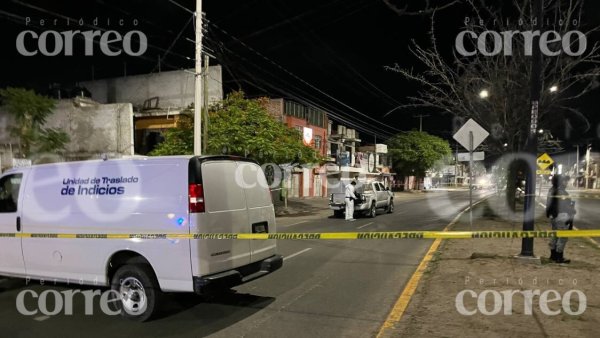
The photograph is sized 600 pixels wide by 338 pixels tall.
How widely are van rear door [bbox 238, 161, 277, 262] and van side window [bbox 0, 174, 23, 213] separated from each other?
11.2ft

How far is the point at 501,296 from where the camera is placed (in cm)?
608

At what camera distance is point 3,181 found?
6.98 meters

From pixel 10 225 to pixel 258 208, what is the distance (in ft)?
12.1

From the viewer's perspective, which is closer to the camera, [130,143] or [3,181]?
[3,181]

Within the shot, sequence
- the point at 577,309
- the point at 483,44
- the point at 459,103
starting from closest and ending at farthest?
the point at 577,309 < the point at 483,44 < the point at 459,103

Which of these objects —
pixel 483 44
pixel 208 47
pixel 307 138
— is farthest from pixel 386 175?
pixel 483 44

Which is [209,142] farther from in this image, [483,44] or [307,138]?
[307,138]

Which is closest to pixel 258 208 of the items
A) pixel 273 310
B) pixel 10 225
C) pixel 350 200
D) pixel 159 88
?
pixel 273 310

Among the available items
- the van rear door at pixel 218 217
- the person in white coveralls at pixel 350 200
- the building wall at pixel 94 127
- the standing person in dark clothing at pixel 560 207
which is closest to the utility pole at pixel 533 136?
the standing person in dark clothing at pixel 560 207

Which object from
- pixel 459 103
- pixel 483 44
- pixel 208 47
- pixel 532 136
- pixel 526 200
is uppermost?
pixel 208 47

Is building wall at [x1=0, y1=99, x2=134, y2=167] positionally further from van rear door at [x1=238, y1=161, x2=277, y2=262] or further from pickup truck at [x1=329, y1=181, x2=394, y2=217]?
van rear door at [x1=238, y1=161, x2=277, y2=262]

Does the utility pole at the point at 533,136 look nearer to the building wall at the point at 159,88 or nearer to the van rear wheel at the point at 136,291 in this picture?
the van rear wheel at the point at 136,291

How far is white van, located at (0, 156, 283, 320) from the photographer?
5.41 meters

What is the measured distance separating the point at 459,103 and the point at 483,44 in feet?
9.09
